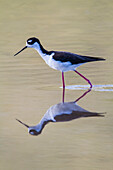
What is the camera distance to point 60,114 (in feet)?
22.1

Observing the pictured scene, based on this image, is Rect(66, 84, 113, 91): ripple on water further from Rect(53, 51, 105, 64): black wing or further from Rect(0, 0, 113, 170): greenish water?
Rect(53, 51, 105, 64): black wing

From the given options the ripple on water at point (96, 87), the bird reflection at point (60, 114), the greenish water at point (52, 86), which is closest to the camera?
the greenish water at point (52, 86)

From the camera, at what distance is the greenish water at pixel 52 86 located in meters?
5.36

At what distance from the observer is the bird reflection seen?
6.35 metres

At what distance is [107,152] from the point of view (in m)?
5.38

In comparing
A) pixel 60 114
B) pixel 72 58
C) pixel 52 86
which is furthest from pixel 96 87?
pixel 60 114

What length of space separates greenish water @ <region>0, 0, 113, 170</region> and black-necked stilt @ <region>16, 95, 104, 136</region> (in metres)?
0.09

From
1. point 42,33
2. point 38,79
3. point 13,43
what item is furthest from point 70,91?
point 42,33

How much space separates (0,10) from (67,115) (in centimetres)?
960

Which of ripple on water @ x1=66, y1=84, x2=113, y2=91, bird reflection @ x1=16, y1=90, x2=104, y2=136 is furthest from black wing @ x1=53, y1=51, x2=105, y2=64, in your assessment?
bird reflection @ x1=16, y1=90, x2=104, y2=136

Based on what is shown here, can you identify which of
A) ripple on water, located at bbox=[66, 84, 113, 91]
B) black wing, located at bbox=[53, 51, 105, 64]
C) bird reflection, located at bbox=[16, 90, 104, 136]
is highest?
black wing, located at bbox=[53, 51, 105, 64]

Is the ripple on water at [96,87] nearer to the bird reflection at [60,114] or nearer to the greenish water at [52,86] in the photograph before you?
the greenish water at [52,86]

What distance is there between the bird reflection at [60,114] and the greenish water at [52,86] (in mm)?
86

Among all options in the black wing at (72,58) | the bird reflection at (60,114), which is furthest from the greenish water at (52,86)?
the black wing at (72,58)
